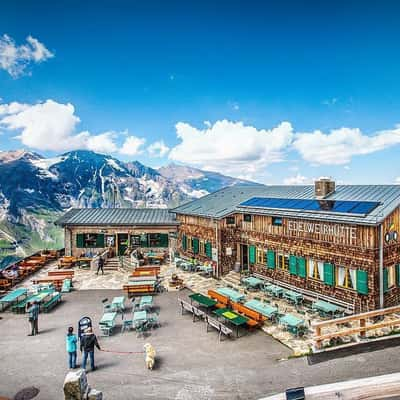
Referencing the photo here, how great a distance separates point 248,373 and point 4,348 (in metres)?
9.15

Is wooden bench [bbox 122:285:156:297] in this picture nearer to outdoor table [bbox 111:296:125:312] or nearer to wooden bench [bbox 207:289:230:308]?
outdoor table [bbox 111:296:125:312]

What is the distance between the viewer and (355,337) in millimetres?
11805

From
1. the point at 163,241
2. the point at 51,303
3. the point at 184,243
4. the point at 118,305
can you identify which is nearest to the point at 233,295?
the point at 118,305

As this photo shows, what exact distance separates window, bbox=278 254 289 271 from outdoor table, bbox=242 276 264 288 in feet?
5.11

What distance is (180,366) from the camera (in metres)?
10.5

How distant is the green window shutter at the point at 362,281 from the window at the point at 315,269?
208cm

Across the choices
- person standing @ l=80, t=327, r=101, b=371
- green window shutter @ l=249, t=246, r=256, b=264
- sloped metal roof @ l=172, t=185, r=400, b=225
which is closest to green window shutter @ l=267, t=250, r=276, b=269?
green window shutter @ l=249, t=246, r=256, b=264

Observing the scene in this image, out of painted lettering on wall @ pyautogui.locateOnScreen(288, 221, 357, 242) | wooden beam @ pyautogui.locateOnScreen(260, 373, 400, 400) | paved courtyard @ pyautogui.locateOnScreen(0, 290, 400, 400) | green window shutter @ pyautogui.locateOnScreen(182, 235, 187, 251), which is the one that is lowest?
paved courtyard @ pyautogui.locateOnScreen(0, 290, 400, 400)

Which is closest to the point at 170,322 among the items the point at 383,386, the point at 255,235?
the point at 255,235

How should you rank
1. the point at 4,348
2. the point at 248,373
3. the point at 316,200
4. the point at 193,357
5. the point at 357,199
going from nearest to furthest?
the point at 248,373
the point at 193,357
the point at 4,348
the point at 357,199
the point at 316,200

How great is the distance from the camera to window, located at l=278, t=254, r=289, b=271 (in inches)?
749

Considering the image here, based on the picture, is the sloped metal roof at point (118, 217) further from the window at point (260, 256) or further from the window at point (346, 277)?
the window at point (346, 277)

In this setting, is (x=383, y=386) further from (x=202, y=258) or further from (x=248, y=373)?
(x=202, y=258)

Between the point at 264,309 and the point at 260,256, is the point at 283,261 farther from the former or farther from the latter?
the point at 264,309
